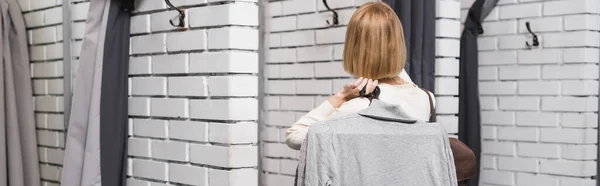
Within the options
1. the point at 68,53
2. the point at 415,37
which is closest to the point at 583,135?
the point at 415,37

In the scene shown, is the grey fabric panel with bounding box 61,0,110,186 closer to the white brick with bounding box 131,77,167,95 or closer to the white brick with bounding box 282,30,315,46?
the white brick with bounding box 131,77,167,95

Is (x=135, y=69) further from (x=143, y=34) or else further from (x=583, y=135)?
(x=583, y=135)

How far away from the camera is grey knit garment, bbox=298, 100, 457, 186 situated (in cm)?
146

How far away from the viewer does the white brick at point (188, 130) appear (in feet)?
6.24

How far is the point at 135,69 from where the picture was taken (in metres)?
2.13

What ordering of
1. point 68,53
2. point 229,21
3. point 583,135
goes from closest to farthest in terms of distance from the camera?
point 229,21, point 68,53, point 583,135

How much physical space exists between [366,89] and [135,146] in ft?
2.94

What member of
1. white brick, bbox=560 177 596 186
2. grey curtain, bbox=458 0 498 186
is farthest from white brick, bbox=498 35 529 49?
white brick, bbox=560 177 596 186

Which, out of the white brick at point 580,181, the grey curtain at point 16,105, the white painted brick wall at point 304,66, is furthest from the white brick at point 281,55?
the white brick at point 580,181

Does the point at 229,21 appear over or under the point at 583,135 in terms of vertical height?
over

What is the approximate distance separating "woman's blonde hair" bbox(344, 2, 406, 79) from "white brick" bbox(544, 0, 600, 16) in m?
1.35

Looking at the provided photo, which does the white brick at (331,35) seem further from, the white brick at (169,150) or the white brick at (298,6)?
the white brick at (169,150)

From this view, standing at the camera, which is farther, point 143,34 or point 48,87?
point 48,87

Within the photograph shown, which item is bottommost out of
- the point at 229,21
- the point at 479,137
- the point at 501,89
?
the point at 479,137
